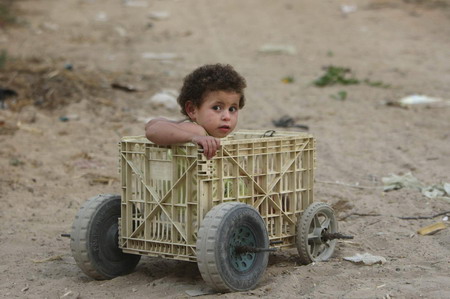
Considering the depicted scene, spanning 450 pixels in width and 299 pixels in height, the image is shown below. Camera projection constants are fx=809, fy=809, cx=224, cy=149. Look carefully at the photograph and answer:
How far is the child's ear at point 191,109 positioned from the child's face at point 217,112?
86 millimetres

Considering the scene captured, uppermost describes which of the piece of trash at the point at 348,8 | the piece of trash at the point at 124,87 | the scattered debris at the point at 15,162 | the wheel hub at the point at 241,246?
the piece of trash at the point at 348,8

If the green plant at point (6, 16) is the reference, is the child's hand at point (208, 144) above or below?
below

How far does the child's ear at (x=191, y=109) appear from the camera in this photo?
17.0 ft

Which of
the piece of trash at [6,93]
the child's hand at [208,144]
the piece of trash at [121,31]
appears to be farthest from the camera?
the piece of trash at [121,31]

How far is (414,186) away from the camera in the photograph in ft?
23.4

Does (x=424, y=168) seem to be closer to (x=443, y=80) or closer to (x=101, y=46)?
(x=443, y=80)

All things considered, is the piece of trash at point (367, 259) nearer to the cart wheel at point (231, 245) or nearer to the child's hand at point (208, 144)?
the cart wheel at point (231, 245)

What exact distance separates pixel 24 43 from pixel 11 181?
7.52m

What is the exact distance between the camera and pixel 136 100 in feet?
35.7

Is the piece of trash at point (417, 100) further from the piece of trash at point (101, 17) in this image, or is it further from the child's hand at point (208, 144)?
the piece of trash at point (101, 17)

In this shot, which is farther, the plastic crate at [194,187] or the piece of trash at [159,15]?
the piece of trash at [159,15]

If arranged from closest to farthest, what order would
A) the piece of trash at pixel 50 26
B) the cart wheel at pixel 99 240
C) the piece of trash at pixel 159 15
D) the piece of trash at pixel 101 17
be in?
1. the cart wheel at pixel 99 240
2. the piece of trash at pixel 50 26
3. the piece of trash at pixel 101 17
4. the piece of trash at pixel 159 15

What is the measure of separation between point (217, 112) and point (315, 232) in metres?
1.07

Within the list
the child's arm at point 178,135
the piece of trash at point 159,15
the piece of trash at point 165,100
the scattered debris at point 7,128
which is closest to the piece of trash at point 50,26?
the piece of trash at point 159,15
